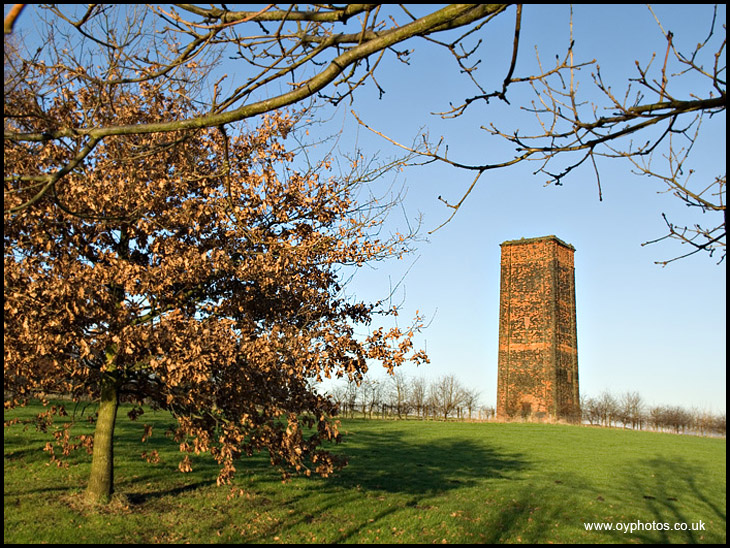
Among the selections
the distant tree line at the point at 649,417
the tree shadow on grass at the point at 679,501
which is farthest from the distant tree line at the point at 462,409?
the tree shadow on grass at the point at 679,501

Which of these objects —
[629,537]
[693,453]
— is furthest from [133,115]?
[693,453]

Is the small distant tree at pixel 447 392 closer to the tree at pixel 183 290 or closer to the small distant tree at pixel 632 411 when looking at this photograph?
the small distant tree at pixel 632 411

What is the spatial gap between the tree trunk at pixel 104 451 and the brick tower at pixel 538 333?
44.8 meters

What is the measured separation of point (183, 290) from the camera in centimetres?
1006

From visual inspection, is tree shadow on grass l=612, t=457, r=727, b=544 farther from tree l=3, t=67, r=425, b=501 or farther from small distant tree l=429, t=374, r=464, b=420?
small distant tree l=429, t=374, r=464, b=420

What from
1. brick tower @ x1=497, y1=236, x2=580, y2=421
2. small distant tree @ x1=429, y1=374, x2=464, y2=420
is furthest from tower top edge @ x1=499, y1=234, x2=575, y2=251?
small distant tree @ x1=429, y1=374, x2=464, y2=420

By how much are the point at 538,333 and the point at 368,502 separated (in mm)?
41579

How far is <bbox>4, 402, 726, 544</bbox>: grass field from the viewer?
9766 millimetres

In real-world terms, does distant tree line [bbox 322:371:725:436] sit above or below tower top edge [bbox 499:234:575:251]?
below

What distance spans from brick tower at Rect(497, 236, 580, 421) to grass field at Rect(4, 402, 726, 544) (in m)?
27.1

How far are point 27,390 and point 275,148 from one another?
600 cm

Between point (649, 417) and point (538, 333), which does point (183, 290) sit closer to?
point (538, 333)

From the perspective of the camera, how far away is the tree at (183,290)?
27.6ft

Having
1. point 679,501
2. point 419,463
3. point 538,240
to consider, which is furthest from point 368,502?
point 538,240
